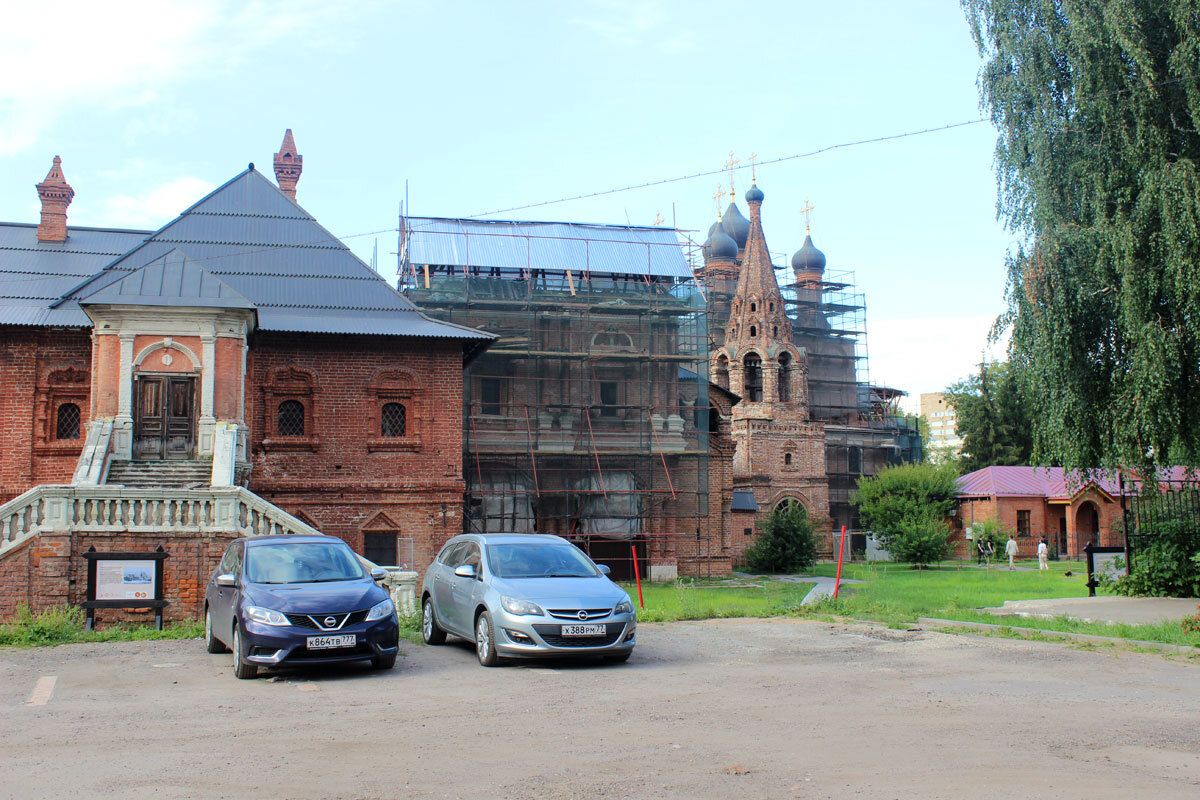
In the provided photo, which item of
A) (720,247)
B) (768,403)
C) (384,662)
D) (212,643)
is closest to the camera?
(384,662)

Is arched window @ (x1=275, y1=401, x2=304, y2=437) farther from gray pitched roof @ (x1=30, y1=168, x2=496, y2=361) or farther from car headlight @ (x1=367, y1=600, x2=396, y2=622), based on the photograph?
car headlight @ (x1=367, y1=600, x2=396, y2=622)

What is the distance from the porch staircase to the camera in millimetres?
19516

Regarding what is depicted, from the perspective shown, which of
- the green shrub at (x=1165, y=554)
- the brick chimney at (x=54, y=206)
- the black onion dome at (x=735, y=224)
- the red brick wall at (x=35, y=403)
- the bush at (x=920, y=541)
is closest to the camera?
the green shrub at (x=1165, y=554)

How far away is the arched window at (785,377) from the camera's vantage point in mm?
50531

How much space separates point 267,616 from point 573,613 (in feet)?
10.5

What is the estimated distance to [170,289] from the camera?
21.8 metres

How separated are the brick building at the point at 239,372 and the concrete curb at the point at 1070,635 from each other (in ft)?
34.1

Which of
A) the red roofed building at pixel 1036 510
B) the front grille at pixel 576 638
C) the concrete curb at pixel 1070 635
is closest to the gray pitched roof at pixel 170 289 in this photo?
the front grille at pixel 576 638

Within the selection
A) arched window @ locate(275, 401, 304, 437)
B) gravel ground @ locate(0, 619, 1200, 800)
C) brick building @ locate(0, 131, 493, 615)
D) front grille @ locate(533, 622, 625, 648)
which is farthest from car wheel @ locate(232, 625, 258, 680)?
arched window @ locate(275, 401, 304, 437)

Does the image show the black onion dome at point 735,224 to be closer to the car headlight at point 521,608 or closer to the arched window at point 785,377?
the arched window at point 785,377

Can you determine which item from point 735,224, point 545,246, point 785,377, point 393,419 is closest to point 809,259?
point 735,224

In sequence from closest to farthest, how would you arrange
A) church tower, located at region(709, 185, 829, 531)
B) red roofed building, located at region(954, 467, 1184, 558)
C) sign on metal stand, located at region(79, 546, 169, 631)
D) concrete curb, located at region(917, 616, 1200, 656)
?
concrete curb, located at region(917, 616, 1200, 656) → sign on metal stand, located at region(79, 546, 169, 631) → red roofed building, located at region(954, 467, 1184, 558) → church tower, located at region(709, 185, 829, 531)

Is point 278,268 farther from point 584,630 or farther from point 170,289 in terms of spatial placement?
point 584,630

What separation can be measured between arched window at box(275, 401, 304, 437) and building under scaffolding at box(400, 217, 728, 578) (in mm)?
6381
